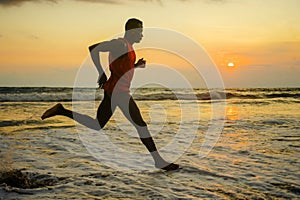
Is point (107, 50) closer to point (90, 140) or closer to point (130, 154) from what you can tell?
point (130, 154)

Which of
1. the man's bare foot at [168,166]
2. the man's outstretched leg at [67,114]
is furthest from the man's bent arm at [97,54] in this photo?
the man's bare foot at [168,166]

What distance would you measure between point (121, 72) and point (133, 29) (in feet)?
2.18

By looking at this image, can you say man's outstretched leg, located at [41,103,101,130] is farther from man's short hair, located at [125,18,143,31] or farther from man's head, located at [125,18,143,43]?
man's short hair, located at [125,18,143,31]

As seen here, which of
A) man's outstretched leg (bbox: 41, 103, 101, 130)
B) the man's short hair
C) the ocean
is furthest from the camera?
man's outstretched leg (bbox: 41, 103, 101, 130)

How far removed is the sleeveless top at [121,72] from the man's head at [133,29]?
15 centimetres

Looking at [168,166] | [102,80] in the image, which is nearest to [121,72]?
[102,80]

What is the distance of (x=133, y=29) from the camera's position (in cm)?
505

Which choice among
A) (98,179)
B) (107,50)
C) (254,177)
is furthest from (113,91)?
(254,177)

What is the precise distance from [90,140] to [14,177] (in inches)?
128

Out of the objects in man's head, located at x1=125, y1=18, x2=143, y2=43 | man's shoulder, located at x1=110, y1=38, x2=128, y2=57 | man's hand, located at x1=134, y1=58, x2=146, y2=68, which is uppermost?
man's head, located at x1=125, y1=18, x2=143, y2=43

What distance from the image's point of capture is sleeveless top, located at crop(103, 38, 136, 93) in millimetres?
4875

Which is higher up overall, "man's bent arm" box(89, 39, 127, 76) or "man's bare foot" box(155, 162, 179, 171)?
"man's bent arm" box(89, 39, 127, 76)

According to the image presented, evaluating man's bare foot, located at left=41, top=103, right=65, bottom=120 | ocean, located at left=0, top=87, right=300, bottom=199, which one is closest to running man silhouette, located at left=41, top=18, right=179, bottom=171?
man's bare foot, located at left=41, top=103, right=65, bottom=120

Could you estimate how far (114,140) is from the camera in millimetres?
7738
